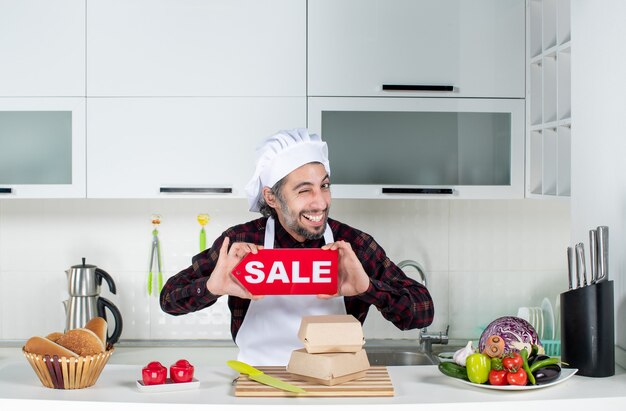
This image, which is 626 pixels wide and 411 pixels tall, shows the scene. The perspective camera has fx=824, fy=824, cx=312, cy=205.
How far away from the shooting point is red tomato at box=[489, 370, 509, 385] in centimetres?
162

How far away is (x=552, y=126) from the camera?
8.23 feet

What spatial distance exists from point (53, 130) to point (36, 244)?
543 mm

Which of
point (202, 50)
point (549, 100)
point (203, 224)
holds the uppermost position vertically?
point (202, 50)

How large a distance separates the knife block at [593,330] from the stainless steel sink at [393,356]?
1.12m

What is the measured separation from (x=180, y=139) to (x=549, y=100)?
46.2 inches

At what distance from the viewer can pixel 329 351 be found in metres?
1.65

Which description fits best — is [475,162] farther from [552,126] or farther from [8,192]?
[8,192]

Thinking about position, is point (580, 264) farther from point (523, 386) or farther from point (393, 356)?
point (393, 356)

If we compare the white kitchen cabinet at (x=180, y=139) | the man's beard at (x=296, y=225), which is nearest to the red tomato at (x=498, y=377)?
the man's beard at (x=296, y=225)

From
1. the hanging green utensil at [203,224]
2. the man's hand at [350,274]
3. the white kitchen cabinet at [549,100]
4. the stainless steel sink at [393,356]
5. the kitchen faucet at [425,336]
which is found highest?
the white kitchen cabinet at [549,100]

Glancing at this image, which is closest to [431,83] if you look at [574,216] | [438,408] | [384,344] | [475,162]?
[475,162]

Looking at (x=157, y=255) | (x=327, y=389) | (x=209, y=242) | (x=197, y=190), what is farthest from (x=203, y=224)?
(x=327, y=389)

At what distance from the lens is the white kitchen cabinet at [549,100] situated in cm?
246

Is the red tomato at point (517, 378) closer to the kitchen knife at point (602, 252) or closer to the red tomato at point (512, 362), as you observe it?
the red tomato at point (512, 362)
